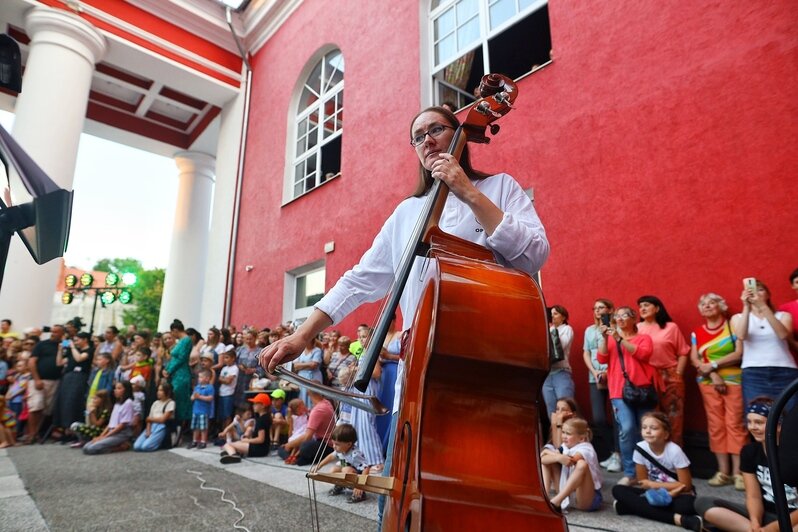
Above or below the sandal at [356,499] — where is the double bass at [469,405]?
above

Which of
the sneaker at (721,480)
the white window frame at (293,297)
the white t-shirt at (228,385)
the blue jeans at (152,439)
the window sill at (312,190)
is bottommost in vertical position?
the blue jeans at (152,439)

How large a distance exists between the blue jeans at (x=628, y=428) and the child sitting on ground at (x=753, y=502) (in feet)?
3.58

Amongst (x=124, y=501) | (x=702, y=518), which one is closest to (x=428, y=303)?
(x=702, y=518)

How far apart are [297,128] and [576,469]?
32.7 ft

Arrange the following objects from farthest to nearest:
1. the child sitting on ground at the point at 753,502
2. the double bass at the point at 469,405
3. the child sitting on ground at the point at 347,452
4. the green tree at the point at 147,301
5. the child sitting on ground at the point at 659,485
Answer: the green tree at the point at 147,301
the child sitting on ground at the point at 347,452
the child sitting on ground at the point at 659,485
the child sitting on ground at the point at 753,502
the double bass at the point at 469,405

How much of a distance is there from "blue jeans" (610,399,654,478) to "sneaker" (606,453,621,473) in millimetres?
296

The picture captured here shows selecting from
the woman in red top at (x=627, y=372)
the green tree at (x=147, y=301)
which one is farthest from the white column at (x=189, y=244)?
the green tree at (x=147, y=301)

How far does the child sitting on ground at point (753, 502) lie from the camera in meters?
2.70

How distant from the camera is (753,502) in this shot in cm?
273

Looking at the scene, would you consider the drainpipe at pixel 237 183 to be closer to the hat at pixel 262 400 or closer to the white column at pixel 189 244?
the white column at pixel 189 244

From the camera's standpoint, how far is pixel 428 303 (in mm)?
1313

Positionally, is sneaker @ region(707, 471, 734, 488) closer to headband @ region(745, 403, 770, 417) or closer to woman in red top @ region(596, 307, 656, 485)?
woman in red top @ region(596, 307, 656, 485)

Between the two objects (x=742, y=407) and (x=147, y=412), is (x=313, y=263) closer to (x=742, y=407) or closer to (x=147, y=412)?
(x=147, y=412)

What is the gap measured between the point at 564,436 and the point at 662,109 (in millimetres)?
3364
